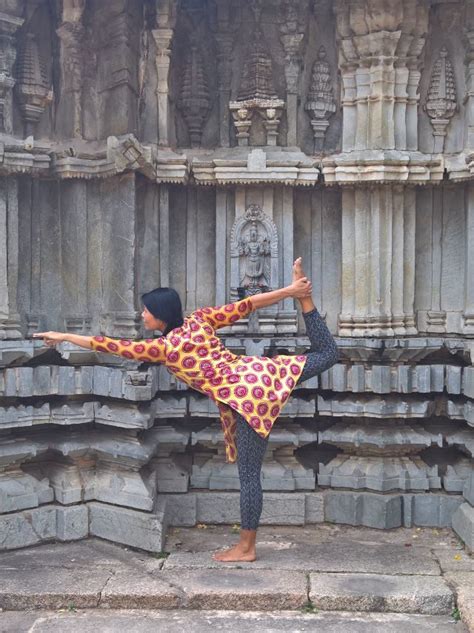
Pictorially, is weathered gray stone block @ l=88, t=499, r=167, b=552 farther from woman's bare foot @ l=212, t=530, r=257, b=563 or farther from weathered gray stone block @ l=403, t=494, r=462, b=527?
weathered gray stone block @ l=403, t=494, r=462, b=527

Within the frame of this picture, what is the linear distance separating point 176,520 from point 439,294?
11.3 ft

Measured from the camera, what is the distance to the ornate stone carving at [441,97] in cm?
763

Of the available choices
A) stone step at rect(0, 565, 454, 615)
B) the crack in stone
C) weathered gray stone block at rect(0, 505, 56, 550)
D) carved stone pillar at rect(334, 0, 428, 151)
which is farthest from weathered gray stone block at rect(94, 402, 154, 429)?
carved stone pillar at rect(334, 0, 428, 151)

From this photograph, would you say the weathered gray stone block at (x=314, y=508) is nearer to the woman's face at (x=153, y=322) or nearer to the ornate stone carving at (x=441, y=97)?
the woman's face at (x=153, y=322)

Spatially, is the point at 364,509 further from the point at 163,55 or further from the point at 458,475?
the point at 163,55

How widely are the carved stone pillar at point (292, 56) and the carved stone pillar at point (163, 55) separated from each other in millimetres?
1146

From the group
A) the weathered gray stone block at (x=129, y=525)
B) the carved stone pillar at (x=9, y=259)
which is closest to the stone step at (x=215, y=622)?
the weathered gray stone block at (x=129, y=525)

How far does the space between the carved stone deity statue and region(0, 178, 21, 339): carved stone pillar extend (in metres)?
2.19

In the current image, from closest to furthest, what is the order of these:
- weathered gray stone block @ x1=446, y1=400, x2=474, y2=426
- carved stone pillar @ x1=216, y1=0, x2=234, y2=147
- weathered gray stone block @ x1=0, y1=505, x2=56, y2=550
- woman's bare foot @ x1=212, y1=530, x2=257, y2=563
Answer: woman's bare foot @ x1=212, y1=530, x2=257, y2=563
weathered gray stone block @ x1=0, y1=505, x2=56, y2=550
weathered gray stone block @ x1=446, y1=400, x2=474, y2=426
carved stone pillar @ x1=216, y1=0, x2=234, y2=147

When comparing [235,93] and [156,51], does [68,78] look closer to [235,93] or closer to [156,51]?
[156,51]

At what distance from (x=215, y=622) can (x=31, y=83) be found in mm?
5069

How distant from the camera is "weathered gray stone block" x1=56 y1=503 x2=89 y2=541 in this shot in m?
6.47

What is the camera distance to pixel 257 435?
221 inches

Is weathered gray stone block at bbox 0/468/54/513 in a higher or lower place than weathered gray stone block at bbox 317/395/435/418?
lower
